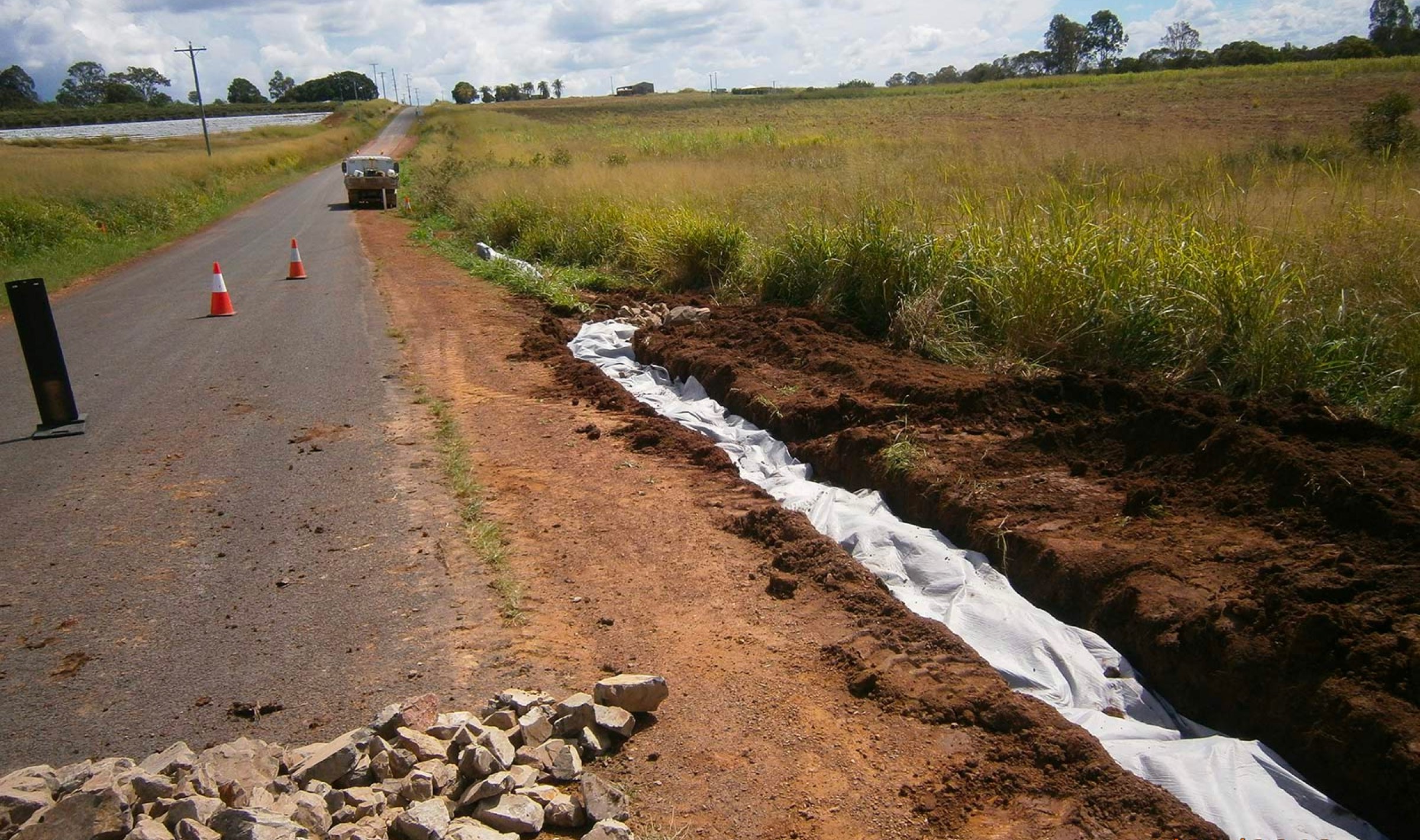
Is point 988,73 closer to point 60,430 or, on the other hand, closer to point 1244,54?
point 1244,54

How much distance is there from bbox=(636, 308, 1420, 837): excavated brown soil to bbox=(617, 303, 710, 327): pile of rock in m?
3.24

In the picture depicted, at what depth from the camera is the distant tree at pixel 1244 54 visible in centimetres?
5959

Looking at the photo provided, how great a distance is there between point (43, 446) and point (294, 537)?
327 centimetres

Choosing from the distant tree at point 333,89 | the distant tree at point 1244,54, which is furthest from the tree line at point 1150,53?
the distant tree at point 333,89

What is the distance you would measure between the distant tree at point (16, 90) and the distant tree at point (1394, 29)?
122m

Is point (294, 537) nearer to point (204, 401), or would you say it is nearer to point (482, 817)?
point (482, 817)

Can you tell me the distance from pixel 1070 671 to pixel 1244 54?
72.2 metres

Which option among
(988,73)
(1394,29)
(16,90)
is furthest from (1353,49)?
(16,90)

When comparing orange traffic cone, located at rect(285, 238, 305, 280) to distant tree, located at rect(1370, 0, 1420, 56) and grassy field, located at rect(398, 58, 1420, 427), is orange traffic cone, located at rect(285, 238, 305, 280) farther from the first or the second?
distant tree, located at rect(1370, 0, 1420, 56)

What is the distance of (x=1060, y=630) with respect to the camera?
12.6ft

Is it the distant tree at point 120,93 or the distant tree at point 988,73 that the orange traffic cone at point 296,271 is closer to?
the distant tree at point 988,73

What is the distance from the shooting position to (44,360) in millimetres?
7121

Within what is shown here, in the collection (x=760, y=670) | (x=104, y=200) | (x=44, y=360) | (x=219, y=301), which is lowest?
(x=760, y=670)

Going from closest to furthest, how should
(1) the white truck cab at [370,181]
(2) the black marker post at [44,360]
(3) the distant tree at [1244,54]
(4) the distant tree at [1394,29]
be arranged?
(2) the black marker post at [44,360] → (1) the white truck cab at [370,181] → (4) the distant tree at [1394,29] → (3) the distant tree at [1244,54]
